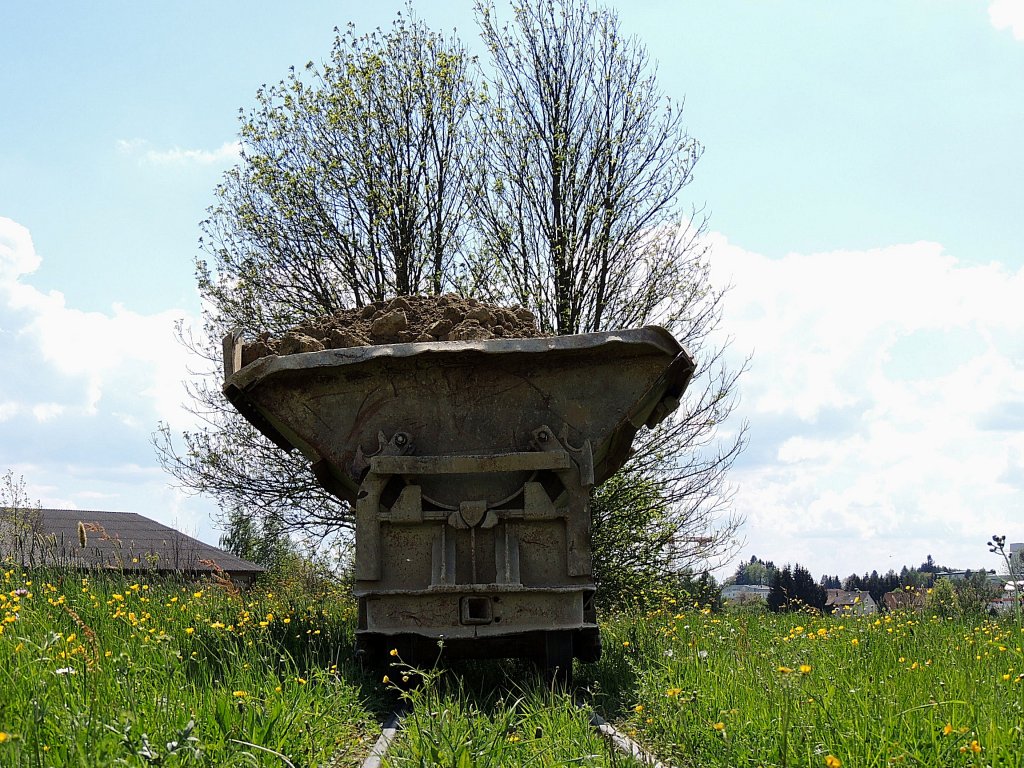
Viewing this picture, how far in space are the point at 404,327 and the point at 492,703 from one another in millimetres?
2413

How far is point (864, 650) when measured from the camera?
19.0ft

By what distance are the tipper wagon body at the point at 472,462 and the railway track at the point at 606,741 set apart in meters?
1.14

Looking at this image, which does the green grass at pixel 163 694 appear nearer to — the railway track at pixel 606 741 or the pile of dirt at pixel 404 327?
the railway track at pixel 606 741

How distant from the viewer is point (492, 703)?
5250 mm

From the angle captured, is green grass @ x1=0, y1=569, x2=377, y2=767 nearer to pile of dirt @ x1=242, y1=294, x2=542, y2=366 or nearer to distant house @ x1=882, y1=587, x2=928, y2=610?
pile of dirt @ x1=242, y1=294, x2=542, y2=366

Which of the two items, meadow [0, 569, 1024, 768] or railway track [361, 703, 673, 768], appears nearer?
meadow [0, 569, 1024, 768]

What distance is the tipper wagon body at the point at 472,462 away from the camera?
5594mm

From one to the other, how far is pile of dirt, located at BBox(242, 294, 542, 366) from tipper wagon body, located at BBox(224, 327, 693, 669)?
0.96 ft

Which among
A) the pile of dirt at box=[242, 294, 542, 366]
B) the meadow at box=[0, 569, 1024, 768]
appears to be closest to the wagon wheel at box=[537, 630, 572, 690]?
the meadow at box=[0, 569, 1024, 768]

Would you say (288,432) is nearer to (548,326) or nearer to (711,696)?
(711,696)

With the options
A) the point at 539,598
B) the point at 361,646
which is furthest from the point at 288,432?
the point at 539,598

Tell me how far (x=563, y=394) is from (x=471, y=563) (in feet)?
3.85

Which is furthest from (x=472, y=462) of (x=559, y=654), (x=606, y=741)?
(x=606, y=741)

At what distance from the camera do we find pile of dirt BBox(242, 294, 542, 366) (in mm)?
6117
